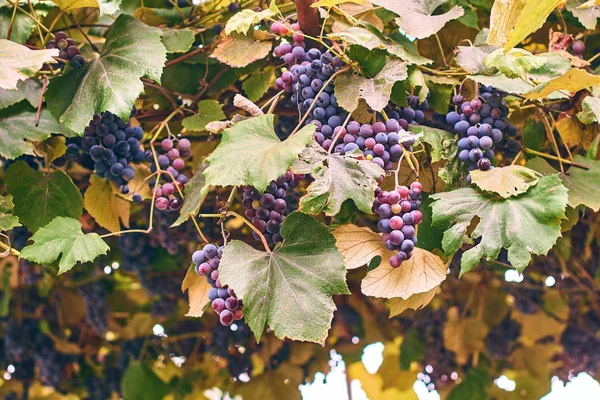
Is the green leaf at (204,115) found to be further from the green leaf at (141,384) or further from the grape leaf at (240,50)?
the green leaf at (141,384)

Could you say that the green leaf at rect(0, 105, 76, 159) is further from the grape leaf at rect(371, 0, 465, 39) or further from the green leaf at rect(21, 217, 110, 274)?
the grape leaf at rect(371, 0, 465, 39)

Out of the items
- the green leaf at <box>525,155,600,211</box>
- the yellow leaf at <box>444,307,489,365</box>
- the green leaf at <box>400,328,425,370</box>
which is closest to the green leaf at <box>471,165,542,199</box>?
the green leaf at <box>525,155,600,211</box>

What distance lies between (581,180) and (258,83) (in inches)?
25.6

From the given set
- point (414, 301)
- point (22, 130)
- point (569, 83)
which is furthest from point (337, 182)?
point (22, 130)

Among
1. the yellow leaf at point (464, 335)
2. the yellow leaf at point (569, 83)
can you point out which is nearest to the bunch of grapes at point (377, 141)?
the yellow leaf at point (569, 83)

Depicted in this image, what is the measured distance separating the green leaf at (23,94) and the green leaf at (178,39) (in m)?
0.26

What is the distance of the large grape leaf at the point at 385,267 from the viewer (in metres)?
1.14

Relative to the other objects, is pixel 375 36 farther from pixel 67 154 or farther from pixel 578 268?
pixel 578 268

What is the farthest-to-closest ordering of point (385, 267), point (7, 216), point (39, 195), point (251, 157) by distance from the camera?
point (39, 195)
point (7, 216)
point (385, 267)
point (251, 157)

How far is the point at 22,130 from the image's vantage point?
1.33m

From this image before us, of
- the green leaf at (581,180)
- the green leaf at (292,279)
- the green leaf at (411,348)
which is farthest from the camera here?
the green leaf at (411,348)

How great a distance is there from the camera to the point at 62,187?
1416 millimetres

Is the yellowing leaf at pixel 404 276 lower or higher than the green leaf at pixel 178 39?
lower

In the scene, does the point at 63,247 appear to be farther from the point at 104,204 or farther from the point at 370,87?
the point at 370,87
